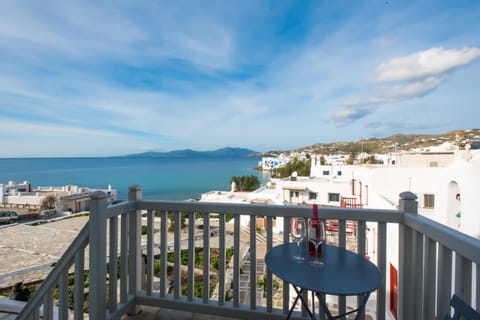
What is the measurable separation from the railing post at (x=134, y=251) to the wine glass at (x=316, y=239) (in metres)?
1.34

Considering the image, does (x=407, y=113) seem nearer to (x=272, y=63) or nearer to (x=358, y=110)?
(x=358, y=110)

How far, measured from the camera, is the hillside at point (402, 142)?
7843 millimetres

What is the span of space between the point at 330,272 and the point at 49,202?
71.6 ft

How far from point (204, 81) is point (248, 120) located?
4352 millimetres

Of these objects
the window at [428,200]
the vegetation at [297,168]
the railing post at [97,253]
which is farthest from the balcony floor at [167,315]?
the vegetation at [297,168]

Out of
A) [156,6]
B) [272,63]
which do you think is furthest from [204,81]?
[156,6]

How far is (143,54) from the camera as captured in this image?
21.3 ft

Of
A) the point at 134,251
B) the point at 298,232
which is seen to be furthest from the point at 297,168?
the point at 298,232

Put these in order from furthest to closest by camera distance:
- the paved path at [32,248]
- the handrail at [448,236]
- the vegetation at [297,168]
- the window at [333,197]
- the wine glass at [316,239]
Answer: the vegetation at [297,168] < the window at [333,197] < the paved path at [32,248] < the wine glass at [316,239] < the handrail at [448,236]

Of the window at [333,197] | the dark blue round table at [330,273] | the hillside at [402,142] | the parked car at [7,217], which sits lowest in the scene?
the parked car at [7,217]

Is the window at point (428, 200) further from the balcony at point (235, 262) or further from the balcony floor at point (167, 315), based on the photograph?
the balcony floor at point (167, 315)

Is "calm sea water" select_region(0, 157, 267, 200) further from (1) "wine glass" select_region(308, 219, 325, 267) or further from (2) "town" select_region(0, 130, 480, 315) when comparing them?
(1) "wine glass" select_region(308, 219, 325, 267)

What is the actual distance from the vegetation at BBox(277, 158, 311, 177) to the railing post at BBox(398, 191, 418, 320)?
26.1 metres

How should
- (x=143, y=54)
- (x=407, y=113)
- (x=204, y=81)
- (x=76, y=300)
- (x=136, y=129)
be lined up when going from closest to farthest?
(x=76, y=300), (x=143, y=54), (x=204, y=81), (x=407, y=113), (x=136, y=129)
